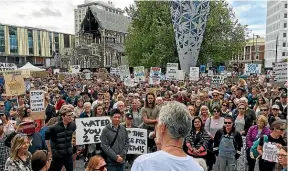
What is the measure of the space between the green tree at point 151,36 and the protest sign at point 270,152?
91.0 ft

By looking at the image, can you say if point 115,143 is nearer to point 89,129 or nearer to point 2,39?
point 89,129

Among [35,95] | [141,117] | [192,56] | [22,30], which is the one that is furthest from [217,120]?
[22,30]

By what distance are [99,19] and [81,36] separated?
18.8ft

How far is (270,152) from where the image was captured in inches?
200

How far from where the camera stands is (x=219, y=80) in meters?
16.5

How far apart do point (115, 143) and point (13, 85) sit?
665cm

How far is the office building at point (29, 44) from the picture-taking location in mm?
85375

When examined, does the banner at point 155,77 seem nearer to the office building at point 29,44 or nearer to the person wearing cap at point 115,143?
the person wearing cap at point 115,143

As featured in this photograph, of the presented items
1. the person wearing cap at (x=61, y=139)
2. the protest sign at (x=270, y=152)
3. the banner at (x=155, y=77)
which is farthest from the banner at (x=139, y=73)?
the protest sign at (x=270, y=152)

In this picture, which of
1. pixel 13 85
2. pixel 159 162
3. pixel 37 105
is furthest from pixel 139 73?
pixel 159 162

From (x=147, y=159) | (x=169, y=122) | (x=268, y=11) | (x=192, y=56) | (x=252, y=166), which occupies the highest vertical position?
(x=268, y=11)

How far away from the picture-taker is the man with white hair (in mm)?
1916

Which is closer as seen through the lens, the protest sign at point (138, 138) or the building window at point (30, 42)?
the protest sign at point (138, 138)

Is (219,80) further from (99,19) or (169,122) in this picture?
(99,19)
